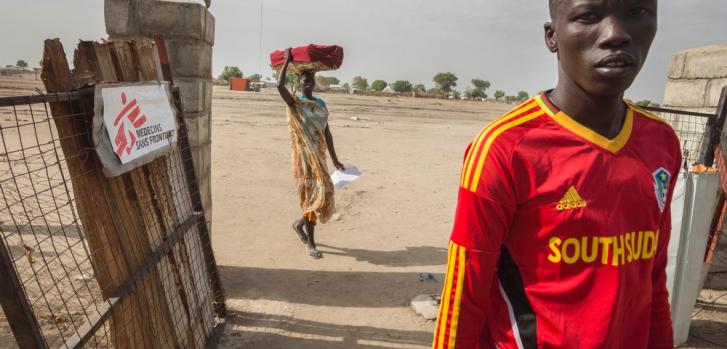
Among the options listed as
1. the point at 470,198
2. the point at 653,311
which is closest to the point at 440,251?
the point at 653,311

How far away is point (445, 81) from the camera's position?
A: 279 feet

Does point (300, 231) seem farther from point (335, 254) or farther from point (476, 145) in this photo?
point (476, 145)

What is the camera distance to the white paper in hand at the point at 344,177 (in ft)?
16.2

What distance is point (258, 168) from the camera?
8914 mm

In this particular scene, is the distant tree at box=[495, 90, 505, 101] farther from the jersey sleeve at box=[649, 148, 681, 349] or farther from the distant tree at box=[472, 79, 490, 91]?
the jersey sleeve at box=[649, 148, 681, 349]

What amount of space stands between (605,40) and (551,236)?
544mm

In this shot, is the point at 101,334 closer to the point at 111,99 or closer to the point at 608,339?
the point at 111,99

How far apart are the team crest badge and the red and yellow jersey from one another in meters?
0.01

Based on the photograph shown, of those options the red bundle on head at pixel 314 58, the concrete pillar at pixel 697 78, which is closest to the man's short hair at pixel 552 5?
the red bundle on head at pixel 314 58

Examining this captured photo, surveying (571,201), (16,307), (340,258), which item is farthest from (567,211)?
(340,258)

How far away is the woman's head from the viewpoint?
15.9 ft

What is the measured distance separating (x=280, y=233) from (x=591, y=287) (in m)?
4.71

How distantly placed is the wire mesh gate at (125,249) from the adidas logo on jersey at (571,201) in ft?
5.48

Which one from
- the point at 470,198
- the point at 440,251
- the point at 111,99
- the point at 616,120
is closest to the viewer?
the point at 470,198
